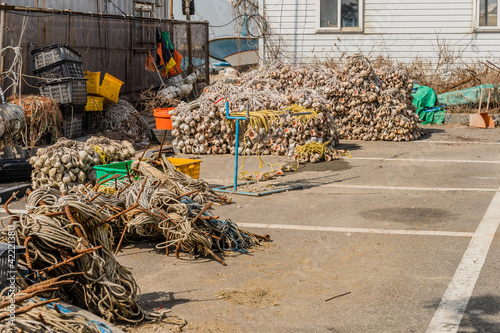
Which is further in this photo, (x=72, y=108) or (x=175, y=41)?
(x=175, y=41)

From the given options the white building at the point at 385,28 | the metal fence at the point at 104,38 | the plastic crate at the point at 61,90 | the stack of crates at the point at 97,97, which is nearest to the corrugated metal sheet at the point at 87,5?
the metal fence at the point at 104,38

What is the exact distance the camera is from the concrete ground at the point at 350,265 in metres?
5.21

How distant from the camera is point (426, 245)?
7.20 metres

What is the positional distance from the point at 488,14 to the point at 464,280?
1766cm

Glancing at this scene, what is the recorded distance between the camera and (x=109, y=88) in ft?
52.3

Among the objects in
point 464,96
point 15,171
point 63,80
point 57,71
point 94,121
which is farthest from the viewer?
point 464,96

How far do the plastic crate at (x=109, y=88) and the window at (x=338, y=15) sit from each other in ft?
28.6

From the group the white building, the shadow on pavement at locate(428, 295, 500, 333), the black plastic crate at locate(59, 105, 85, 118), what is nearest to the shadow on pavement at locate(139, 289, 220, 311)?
the shadow on pavement at locate(428, 295, 500, 333)

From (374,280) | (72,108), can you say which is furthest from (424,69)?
(374,280)

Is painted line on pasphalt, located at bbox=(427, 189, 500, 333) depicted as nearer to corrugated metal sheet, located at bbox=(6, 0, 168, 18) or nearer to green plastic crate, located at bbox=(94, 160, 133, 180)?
green plastic crate, located at bbox=(94, 160, 133, 180)

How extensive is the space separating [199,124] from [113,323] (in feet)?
31.6

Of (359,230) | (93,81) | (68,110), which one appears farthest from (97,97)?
(359,230)

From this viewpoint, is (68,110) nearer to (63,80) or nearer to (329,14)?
(63,80)

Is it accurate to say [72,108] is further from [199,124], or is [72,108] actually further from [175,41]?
[175,41]
